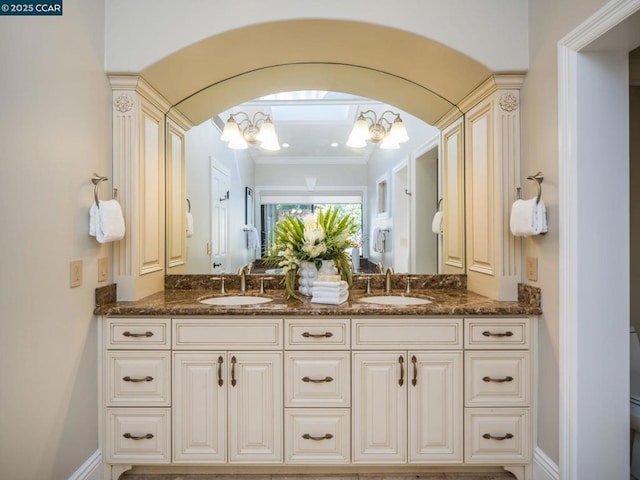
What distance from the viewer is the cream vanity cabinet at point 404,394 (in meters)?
2.01

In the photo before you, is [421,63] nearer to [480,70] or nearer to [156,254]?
[480,70]

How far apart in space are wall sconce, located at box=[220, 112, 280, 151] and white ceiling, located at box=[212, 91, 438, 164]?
0.03 meters

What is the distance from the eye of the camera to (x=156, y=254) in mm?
2459

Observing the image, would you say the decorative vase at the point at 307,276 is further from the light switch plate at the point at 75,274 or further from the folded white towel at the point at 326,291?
the light switch plate at the point at 75,274

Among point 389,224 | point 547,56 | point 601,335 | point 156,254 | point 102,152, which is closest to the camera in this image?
point 601,335

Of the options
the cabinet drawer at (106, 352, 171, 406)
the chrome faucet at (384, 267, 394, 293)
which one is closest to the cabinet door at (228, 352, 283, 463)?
the cabinet drawer at (106, 352, 171, 406)

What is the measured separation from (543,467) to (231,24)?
269cm

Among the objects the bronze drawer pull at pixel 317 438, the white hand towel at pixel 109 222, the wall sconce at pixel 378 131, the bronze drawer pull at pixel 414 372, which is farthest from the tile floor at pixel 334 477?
the wall sconce at pixel 378 131

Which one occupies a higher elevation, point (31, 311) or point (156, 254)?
point (156, 254)

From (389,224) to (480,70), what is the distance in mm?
1039

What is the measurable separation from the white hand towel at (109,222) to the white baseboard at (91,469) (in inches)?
41.7

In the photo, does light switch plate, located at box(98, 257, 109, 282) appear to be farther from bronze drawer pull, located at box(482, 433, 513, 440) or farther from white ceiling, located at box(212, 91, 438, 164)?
bronze drawer pull, located at box(482, 433, 513, 440)

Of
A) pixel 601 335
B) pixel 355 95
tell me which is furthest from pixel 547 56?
pixel 601 335

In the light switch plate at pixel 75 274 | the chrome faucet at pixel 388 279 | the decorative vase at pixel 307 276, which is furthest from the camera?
the chrome faucet at pixel 388 279
